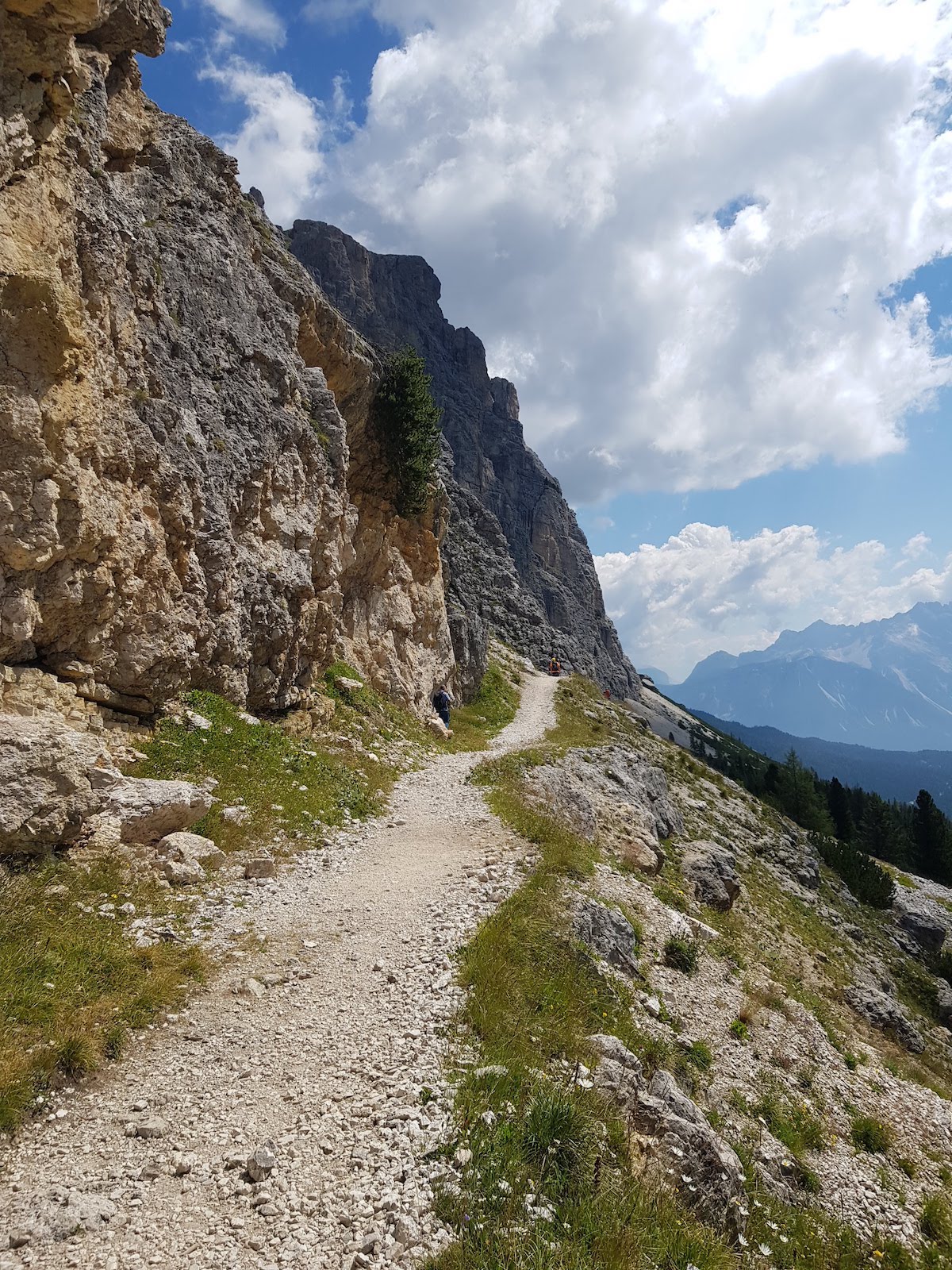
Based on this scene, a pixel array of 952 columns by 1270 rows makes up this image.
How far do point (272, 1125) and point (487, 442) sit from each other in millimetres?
152197

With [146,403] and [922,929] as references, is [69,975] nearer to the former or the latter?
[146,403]

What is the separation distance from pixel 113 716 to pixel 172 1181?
465 inches

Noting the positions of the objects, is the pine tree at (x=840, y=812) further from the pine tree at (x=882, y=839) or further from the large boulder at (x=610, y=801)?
the large boulder at (x=610, y=801)

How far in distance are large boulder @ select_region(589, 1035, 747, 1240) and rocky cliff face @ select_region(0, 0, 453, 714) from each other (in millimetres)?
13888

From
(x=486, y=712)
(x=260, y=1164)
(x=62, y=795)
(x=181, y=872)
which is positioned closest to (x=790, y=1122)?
(x=260, y=1164)

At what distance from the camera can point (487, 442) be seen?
149500mm

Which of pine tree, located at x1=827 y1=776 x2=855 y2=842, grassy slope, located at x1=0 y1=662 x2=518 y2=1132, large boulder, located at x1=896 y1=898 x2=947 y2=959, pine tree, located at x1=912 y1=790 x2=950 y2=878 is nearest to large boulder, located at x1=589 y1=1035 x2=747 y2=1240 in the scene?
grassy slope, located at x1=0 y1=662 x2=518 y2=1132

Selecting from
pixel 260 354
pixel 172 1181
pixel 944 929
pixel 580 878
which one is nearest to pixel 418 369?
pixel 260 354

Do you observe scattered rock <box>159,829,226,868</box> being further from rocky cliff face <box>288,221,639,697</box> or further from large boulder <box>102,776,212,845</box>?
rocky cliff face <box>288,221,639,697</box>

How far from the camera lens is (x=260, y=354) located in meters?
24.5

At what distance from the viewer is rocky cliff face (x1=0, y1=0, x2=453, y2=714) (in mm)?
12812

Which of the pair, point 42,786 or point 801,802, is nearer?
point 42,786

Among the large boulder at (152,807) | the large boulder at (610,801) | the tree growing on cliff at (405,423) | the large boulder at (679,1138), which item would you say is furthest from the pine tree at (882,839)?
the large boulder at (152,807)

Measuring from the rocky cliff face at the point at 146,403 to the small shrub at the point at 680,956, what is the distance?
14866 mm
